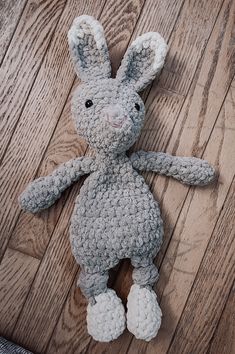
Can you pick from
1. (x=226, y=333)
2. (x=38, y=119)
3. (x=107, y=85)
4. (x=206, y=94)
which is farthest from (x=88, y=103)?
(x=226, y=333)

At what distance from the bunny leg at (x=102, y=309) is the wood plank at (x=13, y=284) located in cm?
13

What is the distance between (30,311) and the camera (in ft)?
3.49

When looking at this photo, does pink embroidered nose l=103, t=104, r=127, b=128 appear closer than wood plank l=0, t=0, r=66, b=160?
Yes

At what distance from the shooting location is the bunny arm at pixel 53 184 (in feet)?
3.33

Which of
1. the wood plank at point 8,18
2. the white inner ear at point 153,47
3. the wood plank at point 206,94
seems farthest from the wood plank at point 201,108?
the wood plank at point 8,18

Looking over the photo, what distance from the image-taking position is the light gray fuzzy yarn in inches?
38.6

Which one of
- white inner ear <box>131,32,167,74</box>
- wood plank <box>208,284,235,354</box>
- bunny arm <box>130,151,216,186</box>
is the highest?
white inner ear <box>131,32,167,74</box>

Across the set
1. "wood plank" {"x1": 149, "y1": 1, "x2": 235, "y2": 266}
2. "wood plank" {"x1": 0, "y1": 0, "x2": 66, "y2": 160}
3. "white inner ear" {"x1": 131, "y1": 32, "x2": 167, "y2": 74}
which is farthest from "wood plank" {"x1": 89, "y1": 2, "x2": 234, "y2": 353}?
"wood plank" {"x1": 0, "y1": 0, "x2": 66, "y2": 160}

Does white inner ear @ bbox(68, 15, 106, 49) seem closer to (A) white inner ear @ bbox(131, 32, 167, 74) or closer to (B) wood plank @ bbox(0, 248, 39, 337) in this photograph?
(A) white inner ear @ bbox(131, 32, 167, 74)

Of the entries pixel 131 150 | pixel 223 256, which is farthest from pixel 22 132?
pixel 223 256

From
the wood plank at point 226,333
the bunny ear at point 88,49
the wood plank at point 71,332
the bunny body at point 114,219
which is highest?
the bunny ear at point 88,49

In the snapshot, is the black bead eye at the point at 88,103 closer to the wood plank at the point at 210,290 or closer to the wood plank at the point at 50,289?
the wood plank at the point at 50,289

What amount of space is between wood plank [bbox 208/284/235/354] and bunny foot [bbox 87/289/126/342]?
20 cm

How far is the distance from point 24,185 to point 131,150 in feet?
0.79
